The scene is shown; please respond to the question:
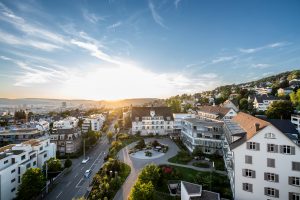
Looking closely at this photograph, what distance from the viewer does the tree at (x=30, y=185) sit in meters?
30.5

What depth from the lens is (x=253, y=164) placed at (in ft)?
87.6

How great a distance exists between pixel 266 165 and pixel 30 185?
33.5 meters

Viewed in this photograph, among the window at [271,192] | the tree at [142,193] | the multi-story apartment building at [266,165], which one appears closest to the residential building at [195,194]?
the multi-story apartment building at [266,165]

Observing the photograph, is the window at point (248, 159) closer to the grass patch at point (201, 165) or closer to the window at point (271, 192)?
the window at point (271, 192)

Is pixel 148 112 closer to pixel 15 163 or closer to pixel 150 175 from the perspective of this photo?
pixel 150 175

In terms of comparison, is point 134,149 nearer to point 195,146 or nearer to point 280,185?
point 195,146

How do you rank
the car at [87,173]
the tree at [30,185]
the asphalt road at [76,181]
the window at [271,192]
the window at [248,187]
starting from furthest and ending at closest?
the car at [87,173] → the asphalt road at [76,181] → the tree at [30,185] → the window at [248,187] → the window at [271,192]

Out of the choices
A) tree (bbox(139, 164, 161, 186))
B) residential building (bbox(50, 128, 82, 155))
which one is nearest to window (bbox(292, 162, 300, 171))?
tree (bbox(139, 164, 161, 186))

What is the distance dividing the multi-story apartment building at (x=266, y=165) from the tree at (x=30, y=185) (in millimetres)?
28962

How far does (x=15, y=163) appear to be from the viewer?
34.5m

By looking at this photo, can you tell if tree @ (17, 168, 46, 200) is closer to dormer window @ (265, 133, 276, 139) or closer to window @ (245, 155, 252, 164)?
window @ (245, 155, 252, 164)

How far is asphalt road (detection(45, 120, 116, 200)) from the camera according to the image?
34.0 m

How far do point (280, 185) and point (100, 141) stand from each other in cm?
5831

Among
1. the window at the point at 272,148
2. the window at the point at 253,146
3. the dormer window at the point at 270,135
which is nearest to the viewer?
the window at the point at 272,148
